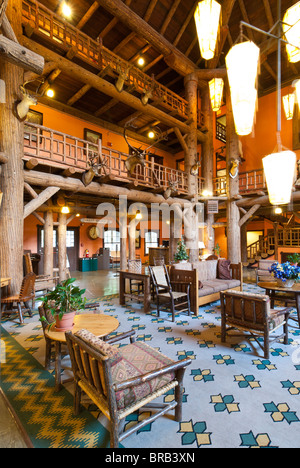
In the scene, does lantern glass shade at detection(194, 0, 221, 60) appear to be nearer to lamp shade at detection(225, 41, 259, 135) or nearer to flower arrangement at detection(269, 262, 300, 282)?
lamp shade at detection(225, 41, 259, 135)

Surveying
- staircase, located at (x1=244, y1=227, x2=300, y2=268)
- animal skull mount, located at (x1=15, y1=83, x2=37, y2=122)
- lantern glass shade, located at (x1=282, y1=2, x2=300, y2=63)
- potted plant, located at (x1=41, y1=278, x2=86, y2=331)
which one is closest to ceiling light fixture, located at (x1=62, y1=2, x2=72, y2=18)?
animal skull mount, located at (x1=15, y1=83, x2=37, y2=122)

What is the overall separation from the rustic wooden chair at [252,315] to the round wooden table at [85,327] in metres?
1.79

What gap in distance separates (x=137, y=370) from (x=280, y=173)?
2.42 m

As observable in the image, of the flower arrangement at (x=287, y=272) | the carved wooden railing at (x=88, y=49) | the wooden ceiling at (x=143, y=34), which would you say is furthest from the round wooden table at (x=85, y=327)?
the wooden ceiling at (x=143, y=34)

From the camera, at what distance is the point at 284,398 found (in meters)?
2.31

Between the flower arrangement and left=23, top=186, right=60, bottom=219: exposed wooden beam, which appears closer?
the flower arrangement

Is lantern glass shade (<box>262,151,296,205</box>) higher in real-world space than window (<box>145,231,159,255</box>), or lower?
higher

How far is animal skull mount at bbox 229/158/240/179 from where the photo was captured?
9.54 m

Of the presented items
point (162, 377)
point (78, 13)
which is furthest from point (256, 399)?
point (78, 13)

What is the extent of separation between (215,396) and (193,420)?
0.43 m

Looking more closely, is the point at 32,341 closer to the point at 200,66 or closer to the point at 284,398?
the point at 284,398

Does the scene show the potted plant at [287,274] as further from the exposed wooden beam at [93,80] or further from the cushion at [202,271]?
the exposed wooden beam at [93,80]

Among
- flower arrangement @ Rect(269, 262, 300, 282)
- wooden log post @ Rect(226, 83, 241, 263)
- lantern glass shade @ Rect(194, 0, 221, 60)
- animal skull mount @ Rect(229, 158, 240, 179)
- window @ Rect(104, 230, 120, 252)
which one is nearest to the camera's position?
lantern glass shade @ Rect(194, 0, 221, 60)

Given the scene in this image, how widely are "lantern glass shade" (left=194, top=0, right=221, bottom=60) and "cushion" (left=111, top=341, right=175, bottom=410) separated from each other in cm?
364
